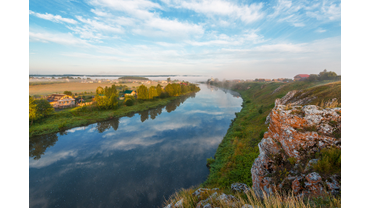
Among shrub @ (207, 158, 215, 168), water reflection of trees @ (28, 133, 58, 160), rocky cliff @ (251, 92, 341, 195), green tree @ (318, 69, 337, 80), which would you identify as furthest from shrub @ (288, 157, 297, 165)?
green tree @ (318, 69, 337, 80)

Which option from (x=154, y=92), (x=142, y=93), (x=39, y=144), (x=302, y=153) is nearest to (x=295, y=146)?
(x=302, y=153)

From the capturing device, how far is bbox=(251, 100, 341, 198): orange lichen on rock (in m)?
6.26

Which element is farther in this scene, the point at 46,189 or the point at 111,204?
the point at 46,189

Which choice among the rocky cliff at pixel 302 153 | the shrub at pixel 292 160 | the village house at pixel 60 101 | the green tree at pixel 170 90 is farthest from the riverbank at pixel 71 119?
the shrub at pixel 292 160

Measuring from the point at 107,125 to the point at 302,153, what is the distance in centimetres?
2983

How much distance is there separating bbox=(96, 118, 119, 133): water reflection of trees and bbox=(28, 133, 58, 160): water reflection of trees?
6096 mm

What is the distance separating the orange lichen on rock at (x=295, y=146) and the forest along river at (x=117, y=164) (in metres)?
6.58

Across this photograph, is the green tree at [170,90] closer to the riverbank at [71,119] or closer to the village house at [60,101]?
the riverbank at [71,119]

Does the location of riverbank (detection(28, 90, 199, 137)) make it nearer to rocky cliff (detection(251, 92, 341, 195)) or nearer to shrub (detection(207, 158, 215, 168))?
shrub (detection(207, 158, 215, 168))
